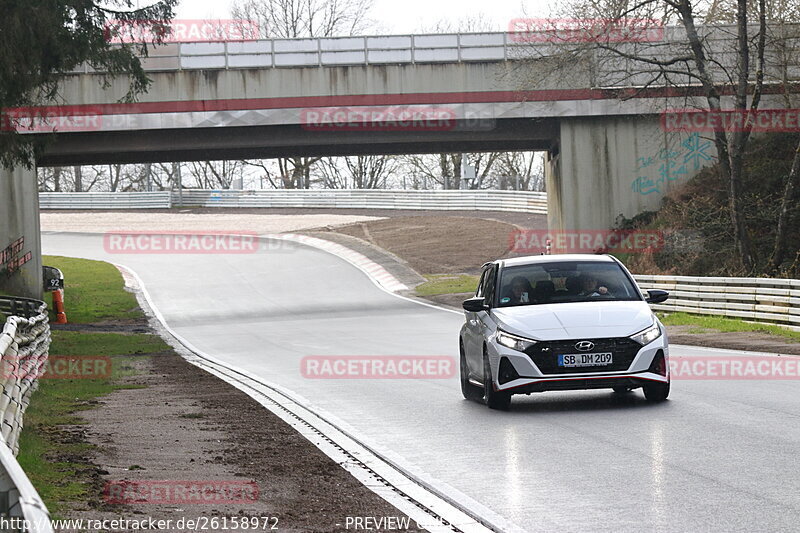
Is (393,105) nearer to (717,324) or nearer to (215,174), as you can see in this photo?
(717,324)

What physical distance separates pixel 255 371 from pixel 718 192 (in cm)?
2513

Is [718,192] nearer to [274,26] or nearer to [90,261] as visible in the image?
[90,261]

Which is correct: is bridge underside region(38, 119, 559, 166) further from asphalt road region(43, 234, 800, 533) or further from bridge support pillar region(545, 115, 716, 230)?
asphalt road region(43, 234, 800, 533)

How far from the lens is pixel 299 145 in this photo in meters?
43.9

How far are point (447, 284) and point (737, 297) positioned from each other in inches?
889

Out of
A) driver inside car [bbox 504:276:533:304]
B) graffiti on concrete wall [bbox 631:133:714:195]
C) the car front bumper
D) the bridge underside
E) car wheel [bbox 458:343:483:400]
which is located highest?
the bridge underside

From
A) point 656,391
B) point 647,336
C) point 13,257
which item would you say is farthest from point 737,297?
point 13,257

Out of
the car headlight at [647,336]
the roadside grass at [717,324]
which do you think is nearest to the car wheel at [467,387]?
the car headlight at [647,336]

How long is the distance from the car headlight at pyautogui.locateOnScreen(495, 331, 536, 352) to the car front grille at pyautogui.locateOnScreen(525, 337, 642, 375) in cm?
5

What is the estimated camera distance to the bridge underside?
42.9 m

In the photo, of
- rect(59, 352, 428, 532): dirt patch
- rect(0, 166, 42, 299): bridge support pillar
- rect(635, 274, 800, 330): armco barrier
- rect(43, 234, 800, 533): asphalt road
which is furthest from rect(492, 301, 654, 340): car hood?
rect(0, 166, 42, 299): bridge support pillar

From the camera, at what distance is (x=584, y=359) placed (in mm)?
12258

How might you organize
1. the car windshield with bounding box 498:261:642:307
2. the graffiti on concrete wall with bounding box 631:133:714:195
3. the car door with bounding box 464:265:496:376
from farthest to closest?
the graffiti on concrete wall with bounding box 631:133:714:195
the car windshield with bounding box 498:261:642:307
the car door with bounding box 464:265:496:376

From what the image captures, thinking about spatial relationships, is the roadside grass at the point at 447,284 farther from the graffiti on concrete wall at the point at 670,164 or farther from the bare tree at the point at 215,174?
the bare tree at the point at 215,174
